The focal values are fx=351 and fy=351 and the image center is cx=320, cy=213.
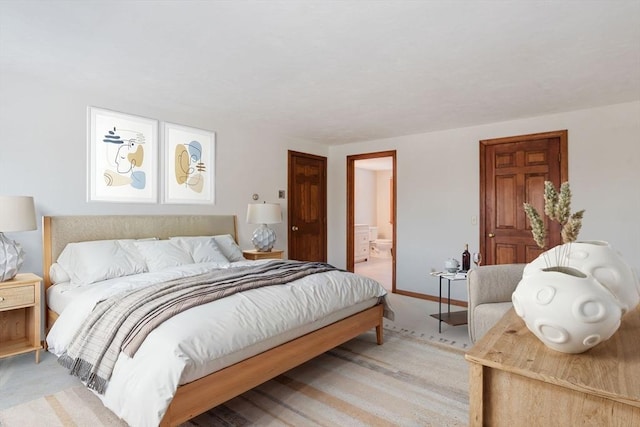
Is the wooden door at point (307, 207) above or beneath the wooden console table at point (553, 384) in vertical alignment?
above

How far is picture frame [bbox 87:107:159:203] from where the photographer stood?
11.2 feet

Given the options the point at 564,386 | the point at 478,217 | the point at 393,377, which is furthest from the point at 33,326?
the point at 478,217

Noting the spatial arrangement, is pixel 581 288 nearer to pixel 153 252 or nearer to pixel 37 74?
pixel 153 252

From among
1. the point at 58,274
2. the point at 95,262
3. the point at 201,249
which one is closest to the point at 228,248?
the point at 201,249

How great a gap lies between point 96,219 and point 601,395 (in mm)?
3809

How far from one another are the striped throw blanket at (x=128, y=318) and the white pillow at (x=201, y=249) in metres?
A: 1.06

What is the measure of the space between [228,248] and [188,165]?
3.58 ft

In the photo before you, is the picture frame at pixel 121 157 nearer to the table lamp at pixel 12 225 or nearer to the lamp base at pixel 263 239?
the table lamp at pixel 12 225

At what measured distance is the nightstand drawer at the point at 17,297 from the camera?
102 inches

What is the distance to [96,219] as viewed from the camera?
11.1 ft

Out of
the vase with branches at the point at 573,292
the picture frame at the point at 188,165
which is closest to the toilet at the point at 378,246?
the picture frame at the point at 188,165

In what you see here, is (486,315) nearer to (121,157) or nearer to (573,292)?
(573,292)

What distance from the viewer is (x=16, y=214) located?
265 cm

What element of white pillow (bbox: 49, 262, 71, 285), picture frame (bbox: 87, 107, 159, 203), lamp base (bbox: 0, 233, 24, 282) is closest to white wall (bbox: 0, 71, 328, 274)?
picture frame (bbox: 87, 107, 159, 203)
